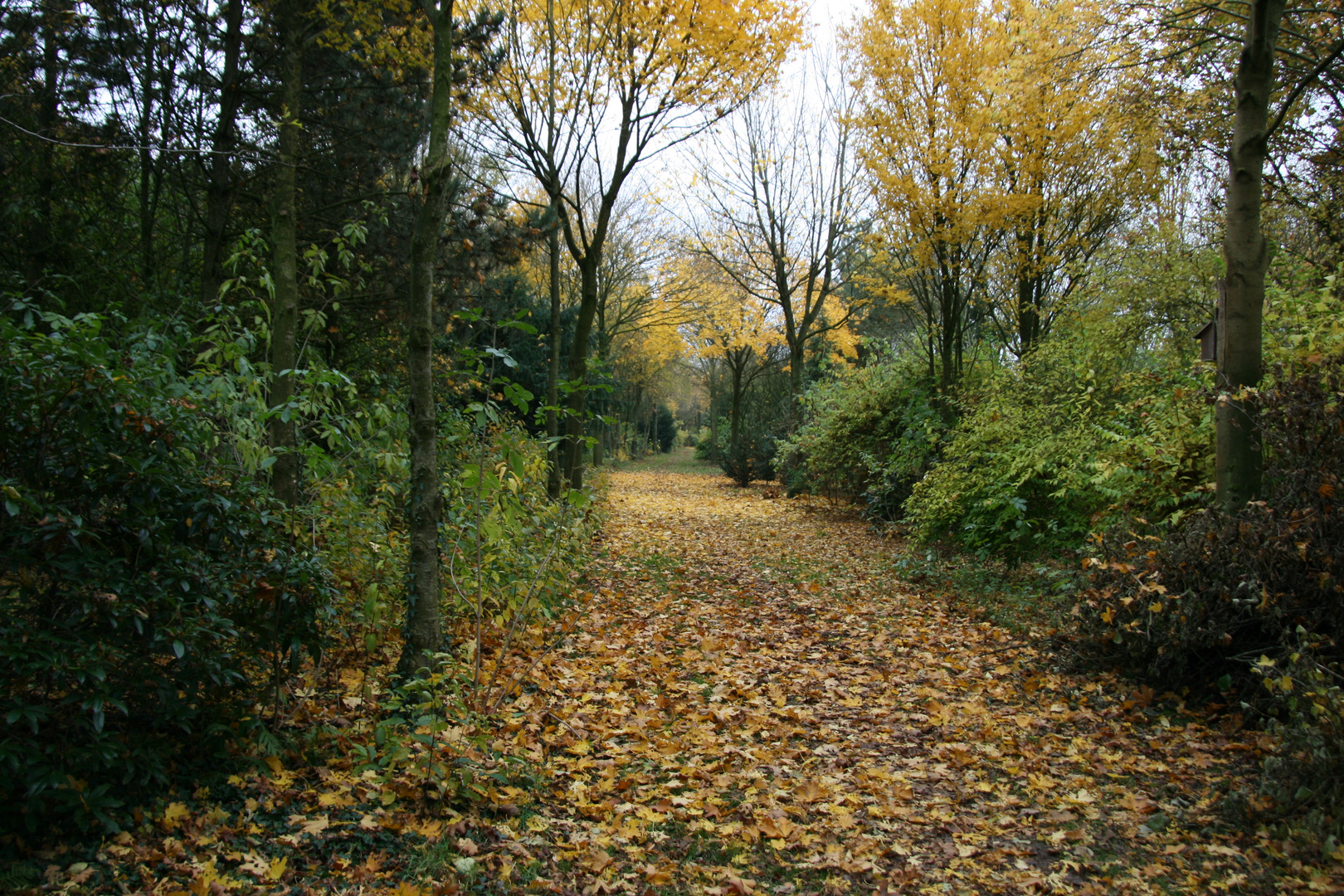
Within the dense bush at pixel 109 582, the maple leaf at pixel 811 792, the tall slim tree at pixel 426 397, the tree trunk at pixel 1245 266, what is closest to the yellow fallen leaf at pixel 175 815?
the dense bush at pixel 109 582

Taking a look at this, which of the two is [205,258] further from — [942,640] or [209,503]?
[942,640]

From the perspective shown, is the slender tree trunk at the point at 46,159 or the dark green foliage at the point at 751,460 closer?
the slender tree trunk at the point at 46,159

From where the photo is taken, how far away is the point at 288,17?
6812 millimetres

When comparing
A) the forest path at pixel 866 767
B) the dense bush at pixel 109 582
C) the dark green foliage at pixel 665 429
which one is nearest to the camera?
the dense bush at pixel 109 582

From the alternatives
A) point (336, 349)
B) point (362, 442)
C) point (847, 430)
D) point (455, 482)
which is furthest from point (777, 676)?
point (847, 430)

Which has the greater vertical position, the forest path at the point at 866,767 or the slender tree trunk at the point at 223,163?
the slender tree trunk at the point at 223,163

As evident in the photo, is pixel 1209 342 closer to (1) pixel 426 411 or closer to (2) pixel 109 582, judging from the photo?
(1) pixel 426 411

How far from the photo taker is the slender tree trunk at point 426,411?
3955 millimetres

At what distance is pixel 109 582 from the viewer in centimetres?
249

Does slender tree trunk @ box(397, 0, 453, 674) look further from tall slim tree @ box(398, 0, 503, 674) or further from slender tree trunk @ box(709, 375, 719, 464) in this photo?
slender tree trunk @ box(709, 375, 719, 464)

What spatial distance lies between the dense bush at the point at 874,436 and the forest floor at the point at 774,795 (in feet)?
20.7

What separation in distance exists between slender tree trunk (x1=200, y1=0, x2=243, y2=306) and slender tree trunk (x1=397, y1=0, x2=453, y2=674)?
4.47 metres

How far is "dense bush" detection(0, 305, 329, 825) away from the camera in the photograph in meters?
2.35

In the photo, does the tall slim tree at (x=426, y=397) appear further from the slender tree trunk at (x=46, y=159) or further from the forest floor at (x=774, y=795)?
the slender tree trunk at (x=46, y=159)
